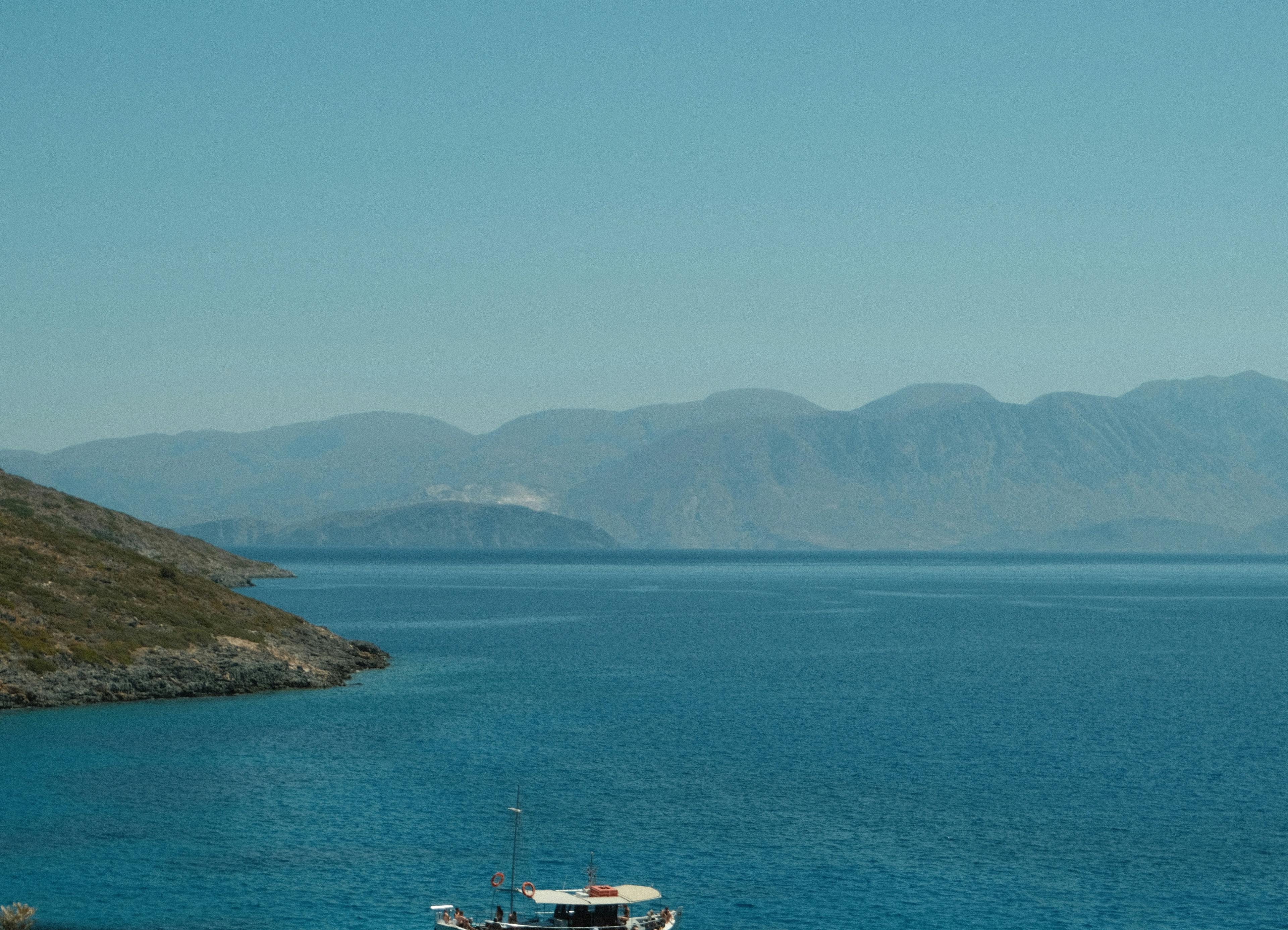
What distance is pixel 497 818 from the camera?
70.4 metres

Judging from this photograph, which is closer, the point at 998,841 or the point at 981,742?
the point at 998,841

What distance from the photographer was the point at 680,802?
243 feet

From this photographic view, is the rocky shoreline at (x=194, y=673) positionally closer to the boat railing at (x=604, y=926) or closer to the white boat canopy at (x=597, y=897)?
the boat railing at (x=604, y=926)

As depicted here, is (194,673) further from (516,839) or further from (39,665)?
(516,839)

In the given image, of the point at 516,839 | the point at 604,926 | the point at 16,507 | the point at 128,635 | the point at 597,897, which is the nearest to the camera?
the point at 604,926

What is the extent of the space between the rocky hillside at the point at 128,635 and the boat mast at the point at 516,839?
49.0 meters

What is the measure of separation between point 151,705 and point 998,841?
72.8 meters

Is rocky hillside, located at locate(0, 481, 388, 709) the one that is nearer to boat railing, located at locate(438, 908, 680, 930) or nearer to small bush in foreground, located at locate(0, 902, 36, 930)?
small bush in foreground, located at locate(0, 902, 36, 930)

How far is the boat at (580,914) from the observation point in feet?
169

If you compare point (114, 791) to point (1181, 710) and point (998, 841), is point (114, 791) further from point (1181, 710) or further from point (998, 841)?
point (1181, 710)

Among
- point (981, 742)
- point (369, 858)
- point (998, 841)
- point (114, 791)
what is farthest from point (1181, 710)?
point (114, 791)

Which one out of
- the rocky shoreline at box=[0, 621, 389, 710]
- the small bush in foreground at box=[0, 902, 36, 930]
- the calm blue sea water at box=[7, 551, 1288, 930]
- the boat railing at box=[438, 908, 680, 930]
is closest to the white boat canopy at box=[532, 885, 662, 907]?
the boat railing at box=[438, 908, 680, 930]

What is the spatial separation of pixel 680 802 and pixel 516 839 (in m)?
18.0

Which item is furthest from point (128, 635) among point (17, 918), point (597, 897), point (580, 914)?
point (597, 897)
